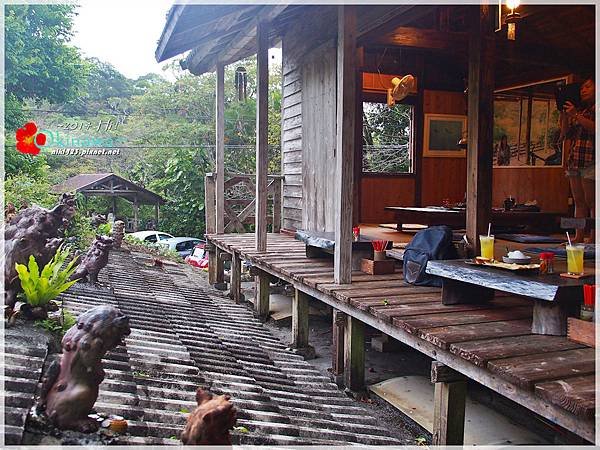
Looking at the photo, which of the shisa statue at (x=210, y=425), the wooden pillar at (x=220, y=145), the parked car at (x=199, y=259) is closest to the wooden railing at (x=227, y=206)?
the wooden pillar at (x=220, y=145)

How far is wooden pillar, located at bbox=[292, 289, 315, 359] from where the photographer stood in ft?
19.5

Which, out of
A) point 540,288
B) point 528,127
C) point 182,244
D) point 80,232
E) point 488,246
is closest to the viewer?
point 540,288

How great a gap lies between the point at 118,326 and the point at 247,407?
119cm

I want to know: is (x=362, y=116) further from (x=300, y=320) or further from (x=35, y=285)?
(x=35, y=285)

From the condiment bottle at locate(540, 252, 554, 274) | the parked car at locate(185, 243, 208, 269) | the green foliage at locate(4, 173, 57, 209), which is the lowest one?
the parked car at locate(185, 243, 208, 269)

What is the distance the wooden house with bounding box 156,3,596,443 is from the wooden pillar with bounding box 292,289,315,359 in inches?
0.9

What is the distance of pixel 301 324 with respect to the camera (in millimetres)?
5992

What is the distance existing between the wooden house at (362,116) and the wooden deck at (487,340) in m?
0.01

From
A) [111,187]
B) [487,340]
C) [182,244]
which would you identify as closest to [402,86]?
[487,340]

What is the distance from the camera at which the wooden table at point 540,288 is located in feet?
10.1

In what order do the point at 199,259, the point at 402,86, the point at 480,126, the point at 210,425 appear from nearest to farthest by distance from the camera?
the point at 210,425, the point at 480,126, the point at 402,86, the point at 199,259

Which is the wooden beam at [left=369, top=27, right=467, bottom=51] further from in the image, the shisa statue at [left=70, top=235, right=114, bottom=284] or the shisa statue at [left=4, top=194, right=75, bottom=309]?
the shisa statue at [left=4, top=194, right=75, bottom=309]

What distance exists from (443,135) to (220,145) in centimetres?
410

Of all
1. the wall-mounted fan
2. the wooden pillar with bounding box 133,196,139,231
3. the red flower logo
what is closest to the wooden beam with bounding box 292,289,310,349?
the wall-mounted fan
